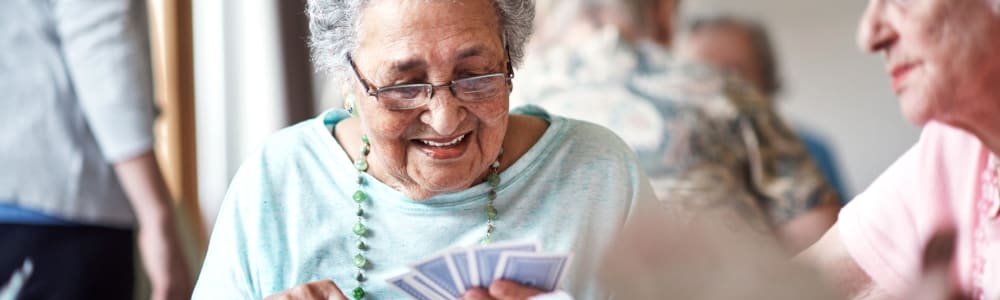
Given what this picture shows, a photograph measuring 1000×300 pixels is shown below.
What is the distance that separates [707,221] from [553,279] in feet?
1.05

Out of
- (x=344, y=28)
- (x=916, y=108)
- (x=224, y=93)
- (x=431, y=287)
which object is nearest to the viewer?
(x=916, y=108)

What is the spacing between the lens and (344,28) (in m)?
1.51

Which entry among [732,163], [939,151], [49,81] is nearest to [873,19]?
[939,151]

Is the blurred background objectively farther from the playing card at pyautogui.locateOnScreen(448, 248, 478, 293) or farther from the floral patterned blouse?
the playing card at pyautogui.locateOnScreen(448, 248, 478, 293)

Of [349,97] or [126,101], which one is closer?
[349,97]

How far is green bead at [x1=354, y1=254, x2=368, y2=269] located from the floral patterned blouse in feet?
3.33

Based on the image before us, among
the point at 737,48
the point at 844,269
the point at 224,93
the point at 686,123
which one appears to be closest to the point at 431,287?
the point at 844,269

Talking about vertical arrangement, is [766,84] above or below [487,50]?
below

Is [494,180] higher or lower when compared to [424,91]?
lower

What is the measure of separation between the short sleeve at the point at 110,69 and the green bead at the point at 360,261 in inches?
27.7

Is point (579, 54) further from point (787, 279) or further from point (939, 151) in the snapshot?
point (787, 279)

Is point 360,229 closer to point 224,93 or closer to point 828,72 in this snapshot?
point 224,93

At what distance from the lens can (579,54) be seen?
2.76 m

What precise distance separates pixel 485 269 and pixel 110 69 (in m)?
1.11
